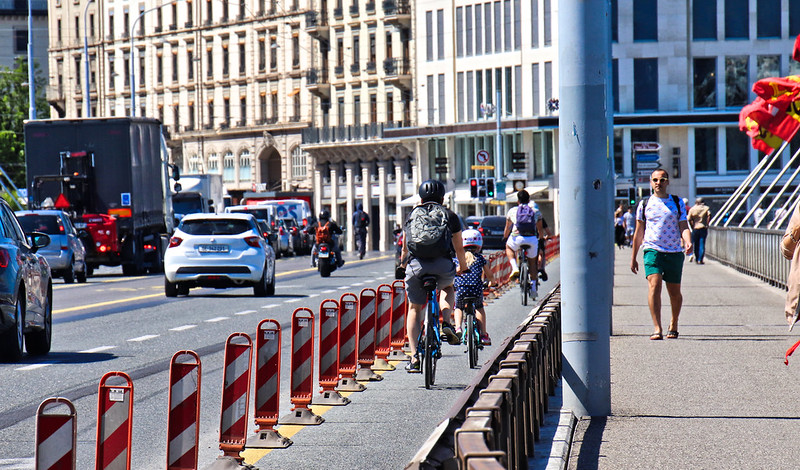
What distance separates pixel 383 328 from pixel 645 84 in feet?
202

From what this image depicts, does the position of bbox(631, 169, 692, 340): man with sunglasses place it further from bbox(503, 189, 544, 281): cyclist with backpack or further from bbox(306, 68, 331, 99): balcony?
bbox(306, 68, 331, 99): balcony

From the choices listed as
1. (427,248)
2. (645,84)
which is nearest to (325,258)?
(427,248)

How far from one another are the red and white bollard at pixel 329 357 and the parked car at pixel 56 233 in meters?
21.5

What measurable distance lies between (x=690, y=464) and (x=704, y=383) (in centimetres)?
352

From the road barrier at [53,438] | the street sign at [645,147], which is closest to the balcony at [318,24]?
the street sign at [645,147]

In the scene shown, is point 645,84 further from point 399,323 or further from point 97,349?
point 399,323

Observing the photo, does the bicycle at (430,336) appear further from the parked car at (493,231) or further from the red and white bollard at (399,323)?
the parked car at (493,231)

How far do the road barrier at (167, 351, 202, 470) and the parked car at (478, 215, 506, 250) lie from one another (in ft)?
143

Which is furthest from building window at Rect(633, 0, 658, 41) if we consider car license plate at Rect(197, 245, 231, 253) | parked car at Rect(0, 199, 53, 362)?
parked car at Rect(0, 199, 53, 362)

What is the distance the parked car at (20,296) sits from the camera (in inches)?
539

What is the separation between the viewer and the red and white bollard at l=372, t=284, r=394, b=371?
13.1 metres

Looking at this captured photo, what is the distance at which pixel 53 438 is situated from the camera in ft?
17.6

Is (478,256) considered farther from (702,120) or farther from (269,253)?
(702,120)

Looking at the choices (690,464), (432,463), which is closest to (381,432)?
(690,464)
